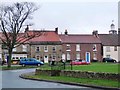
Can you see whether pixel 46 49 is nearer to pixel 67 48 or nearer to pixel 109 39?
pixel 67 48

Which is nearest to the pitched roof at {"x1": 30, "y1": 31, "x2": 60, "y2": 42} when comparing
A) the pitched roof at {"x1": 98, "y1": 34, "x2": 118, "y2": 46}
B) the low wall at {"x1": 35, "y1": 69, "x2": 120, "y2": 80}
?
the pitched roof at {"x1": 98, "y1": 34, "x2": 118, "y2": 46}

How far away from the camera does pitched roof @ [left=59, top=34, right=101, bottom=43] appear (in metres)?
96.5

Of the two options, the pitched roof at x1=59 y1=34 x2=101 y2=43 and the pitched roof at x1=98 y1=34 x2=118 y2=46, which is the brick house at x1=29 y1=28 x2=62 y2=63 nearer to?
the pitched roof at x1=59 y1=34 x2=101 y2=43

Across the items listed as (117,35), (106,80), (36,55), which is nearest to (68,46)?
(36,55)

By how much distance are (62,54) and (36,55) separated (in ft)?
22.3

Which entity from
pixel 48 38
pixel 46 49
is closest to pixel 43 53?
pixel 46 49

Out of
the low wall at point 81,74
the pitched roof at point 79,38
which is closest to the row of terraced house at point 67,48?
the pitched roof at point 79,38

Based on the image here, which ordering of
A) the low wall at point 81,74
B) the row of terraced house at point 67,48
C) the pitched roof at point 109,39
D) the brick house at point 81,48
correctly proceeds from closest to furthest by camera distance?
1. the low wall at point 81,74
2. the row of terraced house at point 67,48
3. the brick house at point 81,48
4. the pitched roof at point 109,39

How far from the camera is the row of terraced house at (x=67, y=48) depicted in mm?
93438

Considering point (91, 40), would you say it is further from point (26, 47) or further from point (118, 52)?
point (26, 47)

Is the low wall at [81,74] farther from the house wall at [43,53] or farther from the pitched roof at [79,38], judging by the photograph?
the pitched roof at [79,38]

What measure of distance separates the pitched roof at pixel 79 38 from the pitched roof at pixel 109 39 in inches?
82.9

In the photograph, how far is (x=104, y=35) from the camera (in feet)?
332

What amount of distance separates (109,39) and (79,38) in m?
8.45
